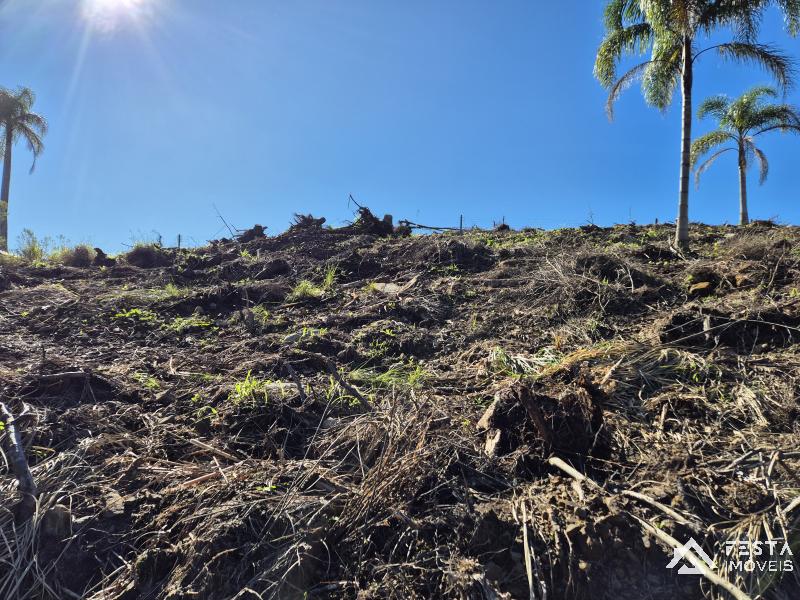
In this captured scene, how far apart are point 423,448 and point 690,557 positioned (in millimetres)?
1201

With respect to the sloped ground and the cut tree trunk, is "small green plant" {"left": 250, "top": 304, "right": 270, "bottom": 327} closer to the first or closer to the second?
the sloped ground

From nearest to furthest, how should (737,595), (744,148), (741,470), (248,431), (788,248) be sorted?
(737,595), (741,470), (248,431), (788,248), (744,148)

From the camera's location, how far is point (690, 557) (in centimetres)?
183

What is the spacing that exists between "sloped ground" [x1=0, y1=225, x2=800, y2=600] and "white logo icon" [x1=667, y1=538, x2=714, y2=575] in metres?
0.04

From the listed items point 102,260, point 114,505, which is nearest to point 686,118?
point 114,505

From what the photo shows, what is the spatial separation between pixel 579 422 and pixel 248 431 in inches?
76.5

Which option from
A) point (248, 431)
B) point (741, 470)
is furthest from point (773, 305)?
point (248, 431)

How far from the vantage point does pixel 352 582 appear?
6.41ft

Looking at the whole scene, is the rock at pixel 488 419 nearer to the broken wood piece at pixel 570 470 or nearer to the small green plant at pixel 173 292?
the broken wood piece at pixel 570 470

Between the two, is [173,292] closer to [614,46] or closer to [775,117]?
[614,46]

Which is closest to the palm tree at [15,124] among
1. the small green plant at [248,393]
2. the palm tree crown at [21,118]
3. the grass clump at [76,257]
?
the palm tree crown at [21,118]

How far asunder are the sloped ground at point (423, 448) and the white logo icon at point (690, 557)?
0.04m

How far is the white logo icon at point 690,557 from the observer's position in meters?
1.84

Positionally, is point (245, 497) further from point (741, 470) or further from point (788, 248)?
point (788, 248)
